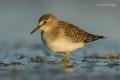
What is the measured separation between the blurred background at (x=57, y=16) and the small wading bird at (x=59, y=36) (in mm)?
612

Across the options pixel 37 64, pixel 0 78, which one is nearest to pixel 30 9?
pixel 37 64

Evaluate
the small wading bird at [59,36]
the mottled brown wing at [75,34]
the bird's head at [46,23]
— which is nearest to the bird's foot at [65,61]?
the small wading bird at [59,36]

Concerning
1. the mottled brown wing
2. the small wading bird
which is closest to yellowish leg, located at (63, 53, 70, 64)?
the small wading bird

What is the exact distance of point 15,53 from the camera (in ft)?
48.4

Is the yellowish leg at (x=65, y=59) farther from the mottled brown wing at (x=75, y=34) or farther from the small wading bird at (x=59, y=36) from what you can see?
the mottled brown wing at (x=75, y=34)

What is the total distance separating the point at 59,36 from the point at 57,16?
575 centimetres

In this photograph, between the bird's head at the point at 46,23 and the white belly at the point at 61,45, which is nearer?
the white belly at the point at 61,45

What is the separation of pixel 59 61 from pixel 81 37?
3.24 feet

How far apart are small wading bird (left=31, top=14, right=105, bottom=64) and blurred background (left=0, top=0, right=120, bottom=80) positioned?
61 cm

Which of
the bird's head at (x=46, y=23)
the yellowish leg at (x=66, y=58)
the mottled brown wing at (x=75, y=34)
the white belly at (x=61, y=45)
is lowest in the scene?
the yellowish leg at (x=66, y=58)

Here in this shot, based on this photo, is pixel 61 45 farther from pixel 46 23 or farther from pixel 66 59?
pixel 46 23

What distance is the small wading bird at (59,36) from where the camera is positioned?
13.4 metres

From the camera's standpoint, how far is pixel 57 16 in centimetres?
1925

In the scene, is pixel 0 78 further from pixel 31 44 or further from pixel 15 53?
pixel 31 44
